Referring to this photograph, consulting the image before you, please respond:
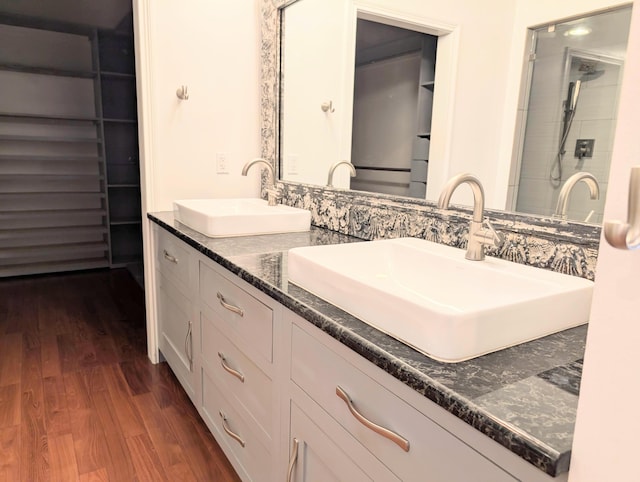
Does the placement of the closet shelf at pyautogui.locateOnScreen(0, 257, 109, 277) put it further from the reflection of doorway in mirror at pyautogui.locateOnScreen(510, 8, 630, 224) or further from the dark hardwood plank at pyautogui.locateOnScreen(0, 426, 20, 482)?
the reflection of doorway in mirror at pyautogui.locateOnScreen(510, 8, 630, 224)

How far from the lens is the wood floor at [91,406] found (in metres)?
1.68

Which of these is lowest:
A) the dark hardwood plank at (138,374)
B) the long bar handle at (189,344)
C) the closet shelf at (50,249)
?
the dark hardwood plank at (138,374)

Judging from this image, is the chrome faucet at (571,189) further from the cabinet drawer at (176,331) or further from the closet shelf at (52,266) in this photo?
the closet shelf at (52,266)

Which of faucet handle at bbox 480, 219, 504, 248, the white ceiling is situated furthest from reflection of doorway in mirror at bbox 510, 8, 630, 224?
→ the white ceiling

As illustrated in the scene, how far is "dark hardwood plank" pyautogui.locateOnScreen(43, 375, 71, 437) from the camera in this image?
1.89 m

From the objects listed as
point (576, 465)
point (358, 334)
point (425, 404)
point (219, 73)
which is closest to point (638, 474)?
point (576, 465)

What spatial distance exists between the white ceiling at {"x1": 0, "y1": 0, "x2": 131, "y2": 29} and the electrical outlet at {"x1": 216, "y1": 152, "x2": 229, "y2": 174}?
2.13 m

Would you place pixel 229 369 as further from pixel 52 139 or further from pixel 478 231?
pixel 52 139

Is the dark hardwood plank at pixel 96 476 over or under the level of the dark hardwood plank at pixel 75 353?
over

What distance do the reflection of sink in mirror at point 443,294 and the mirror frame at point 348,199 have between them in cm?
9

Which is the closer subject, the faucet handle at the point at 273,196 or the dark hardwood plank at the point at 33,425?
the dark hardwood plank at the point at 33,425

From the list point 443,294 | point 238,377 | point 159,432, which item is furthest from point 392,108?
point 159,432

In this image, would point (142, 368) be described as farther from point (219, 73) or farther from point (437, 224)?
point (437, 224)

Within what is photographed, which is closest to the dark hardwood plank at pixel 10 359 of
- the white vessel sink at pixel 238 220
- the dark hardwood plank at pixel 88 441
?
the dark hardwood plank at pixel 88 441
